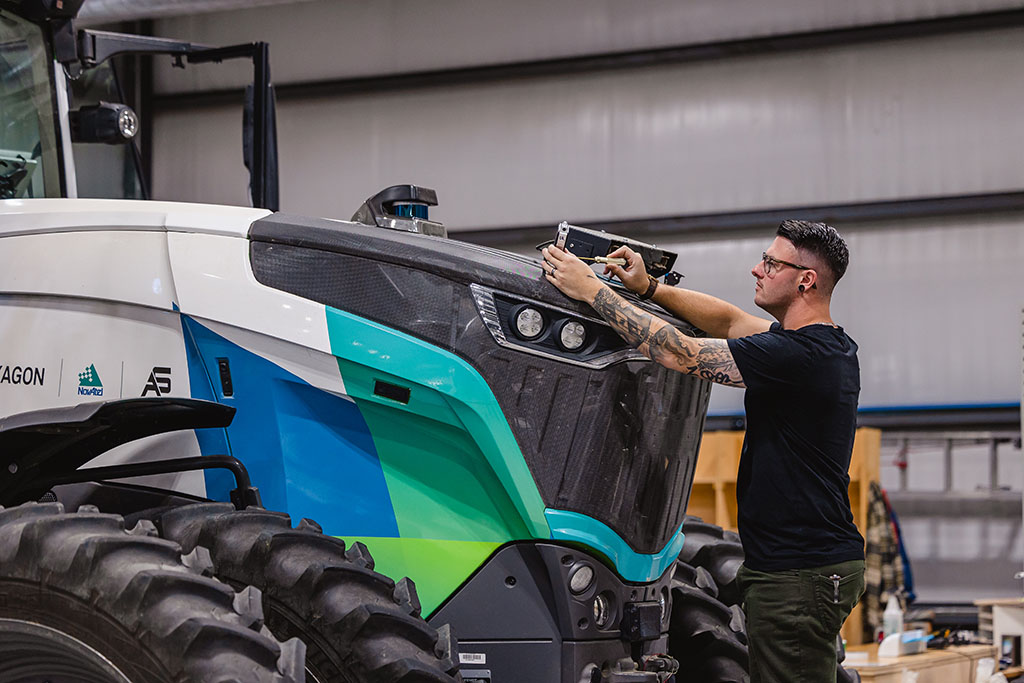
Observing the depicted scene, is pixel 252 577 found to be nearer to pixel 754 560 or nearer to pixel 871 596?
pixel 754 560

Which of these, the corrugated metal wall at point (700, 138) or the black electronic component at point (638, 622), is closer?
the black electronic component at point (638, 622)

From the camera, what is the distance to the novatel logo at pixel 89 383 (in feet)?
11.3

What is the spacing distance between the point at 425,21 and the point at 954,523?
751 centimetres

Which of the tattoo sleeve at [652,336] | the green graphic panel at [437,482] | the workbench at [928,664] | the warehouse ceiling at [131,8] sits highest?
the warehouse ceiling at [131,8]

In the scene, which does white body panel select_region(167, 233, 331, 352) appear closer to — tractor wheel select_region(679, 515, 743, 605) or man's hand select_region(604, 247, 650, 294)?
man's hand select_region(604, 247, 650, 294)

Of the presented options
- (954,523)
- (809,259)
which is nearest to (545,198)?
(954,523)

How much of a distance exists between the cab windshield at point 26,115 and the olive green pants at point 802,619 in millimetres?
2662

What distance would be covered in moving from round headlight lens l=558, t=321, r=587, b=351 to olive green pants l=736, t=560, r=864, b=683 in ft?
2.88

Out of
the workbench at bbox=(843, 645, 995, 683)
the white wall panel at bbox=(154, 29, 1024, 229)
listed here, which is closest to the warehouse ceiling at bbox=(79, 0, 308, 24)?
the white wall panel at bbox=(154, 29, 1024, 229)

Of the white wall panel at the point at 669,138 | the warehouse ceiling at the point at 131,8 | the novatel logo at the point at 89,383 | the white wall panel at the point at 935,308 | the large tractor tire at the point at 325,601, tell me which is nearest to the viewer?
the large tractor tire at the point at 325,601

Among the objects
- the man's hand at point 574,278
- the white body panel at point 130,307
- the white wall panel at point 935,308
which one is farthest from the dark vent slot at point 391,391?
the white wall panel at point 935,308

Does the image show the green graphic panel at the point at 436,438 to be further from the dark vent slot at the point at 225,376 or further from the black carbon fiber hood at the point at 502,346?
the dark vent slot at the point at 225,376

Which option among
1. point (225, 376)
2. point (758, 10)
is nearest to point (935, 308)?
point (758, 10)

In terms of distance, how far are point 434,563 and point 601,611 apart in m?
0.47
